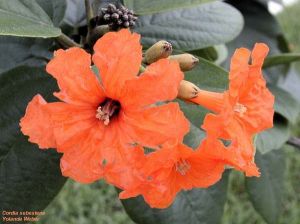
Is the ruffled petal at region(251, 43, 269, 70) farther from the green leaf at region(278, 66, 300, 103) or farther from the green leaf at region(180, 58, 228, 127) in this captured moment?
the green leaf at region(278, 66, 300, 103)

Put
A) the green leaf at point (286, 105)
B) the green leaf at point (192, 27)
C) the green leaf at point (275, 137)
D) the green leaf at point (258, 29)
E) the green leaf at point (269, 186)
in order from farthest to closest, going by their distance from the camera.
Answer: the green leaf at point (258, 29) → the green leaf at point (269, 186) → the green leaf at point (286, 105) → the green leaf at point (275, 137) → the green leaf at point (192, 27)

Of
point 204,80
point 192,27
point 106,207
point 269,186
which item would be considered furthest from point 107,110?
point 106,207

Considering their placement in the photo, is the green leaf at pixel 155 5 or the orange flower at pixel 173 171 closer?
the orange flower at pixel 173 171

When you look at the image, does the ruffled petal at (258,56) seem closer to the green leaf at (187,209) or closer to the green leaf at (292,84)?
the green leaf at (187,209)

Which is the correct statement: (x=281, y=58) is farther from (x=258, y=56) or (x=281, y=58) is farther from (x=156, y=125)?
(x=156, y=125)

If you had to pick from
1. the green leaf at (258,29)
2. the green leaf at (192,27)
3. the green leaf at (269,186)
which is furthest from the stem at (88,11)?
the green leaf at (258,29)

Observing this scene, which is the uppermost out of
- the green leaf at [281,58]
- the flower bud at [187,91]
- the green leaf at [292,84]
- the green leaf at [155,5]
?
the green leaf at [155,5]

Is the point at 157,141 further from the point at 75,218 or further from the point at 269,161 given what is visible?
the point at 75,218
